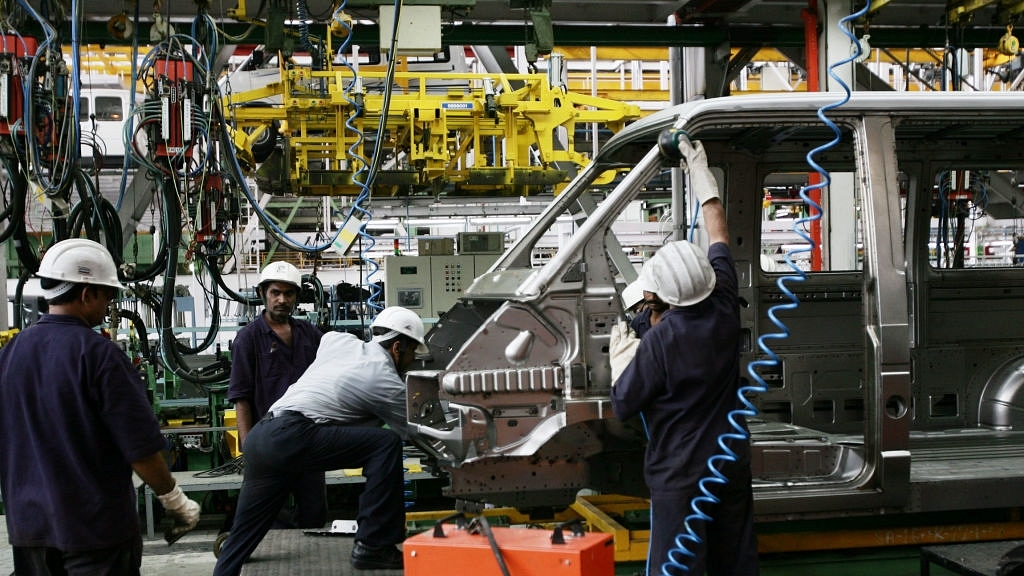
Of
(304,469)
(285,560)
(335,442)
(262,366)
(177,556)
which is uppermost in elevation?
(262,366)

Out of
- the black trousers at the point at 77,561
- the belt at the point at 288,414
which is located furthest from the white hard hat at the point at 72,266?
the belt at the point at 288,414

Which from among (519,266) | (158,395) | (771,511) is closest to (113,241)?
(519,266)

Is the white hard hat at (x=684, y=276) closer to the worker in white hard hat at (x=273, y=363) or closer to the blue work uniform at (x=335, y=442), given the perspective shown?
the blue work uniform at (x=335, y=442)

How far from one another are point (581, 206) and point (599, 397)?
1.56 metres

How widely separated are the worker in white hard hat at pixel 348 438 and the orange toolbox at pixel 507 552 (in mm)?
944

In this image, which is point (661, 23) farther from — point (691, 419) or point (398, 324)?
point (691, 419)

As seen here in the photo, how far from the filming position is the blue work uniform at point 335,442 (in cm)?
460

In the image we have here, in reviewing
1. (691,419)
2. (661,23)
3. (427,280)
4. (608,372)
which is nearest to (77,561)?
(608,372)

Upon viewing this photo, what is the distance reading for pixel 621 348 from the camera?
4.06 metres

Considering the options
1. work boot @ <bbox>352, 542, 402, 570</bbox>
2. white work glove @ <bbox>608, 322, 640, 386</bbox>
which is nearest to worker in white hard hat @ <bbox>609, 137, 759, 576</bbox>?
white work glove @ <bbox>608, 322, 640, 386</bbox>

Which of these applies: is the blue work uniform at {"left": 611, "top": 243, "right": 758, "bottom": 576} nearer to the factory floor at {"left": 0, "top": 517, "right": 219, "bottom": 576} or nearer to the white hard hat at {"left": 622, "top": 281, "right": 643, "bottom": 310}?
the white hard hat at {"left": 622, "top": 281, "right": 643, "bottom": 310}

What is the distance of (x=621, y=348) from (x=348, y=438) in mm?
1467

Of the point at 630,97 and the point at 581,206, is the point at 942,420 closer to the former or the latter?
the point at 581,206

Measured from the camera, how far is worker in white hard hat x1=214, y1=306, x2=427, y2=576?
4602 mm
